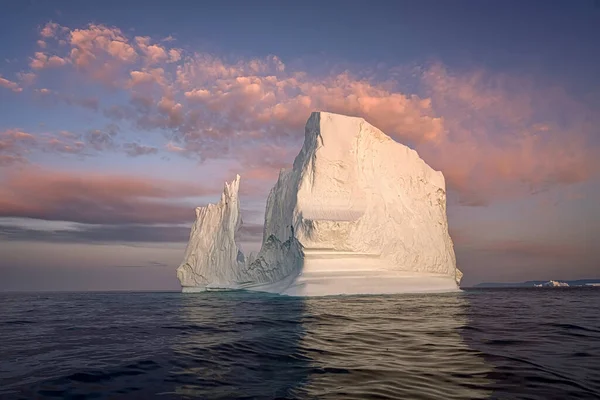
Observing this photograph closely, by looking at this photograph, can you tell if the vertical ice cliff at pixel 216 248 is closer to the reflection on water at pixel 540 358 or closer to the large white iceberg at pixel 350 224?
the large white iceberg at pixel 350 224

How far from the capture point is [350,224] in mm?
26172

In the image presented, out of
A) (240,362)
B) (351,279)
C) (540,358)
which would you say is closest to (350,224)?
(351,279)

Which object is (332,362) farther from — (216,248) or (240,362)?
(216,248)

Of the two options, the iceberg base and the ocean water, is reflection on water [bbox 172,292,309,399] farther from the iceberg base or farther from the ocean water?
the iceberg base

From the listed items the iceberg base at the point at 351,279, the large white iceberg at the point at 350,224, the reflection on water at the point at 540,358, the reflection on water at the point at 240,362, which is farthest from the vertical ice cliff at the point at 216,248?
the reflection on water at the point at 540,358

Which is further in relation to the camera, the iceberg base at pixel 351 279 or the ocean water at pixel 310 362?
the iceberg base at pixel 351 279

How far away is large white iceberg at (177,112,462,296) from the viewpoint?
25484 millimetres

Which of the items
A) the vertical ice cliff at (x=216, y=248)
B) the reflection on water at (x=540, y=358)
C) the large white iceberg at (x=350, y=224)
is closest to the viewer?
the reflection on water at (x=540, y=358)

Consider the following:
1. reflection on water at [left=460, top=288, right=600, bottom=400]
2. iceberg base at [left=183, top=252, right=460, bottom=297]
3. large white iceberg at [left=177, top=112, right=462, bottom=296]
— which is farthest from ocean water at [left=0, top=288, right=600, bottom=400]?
large white iceberg at [left=177, top=112, right=462, bottom=296]

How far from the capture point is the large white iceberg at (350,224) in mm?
25484

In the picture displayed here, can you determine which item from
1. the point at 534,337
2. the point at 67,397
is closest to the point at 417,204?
the point at 534,337

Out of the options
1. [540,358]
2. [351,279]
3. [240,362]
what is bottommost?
[351,279]

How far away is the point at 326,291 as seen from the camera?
76.9 feet

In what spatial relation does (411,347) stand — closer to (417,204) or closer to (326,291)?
(326,291)
